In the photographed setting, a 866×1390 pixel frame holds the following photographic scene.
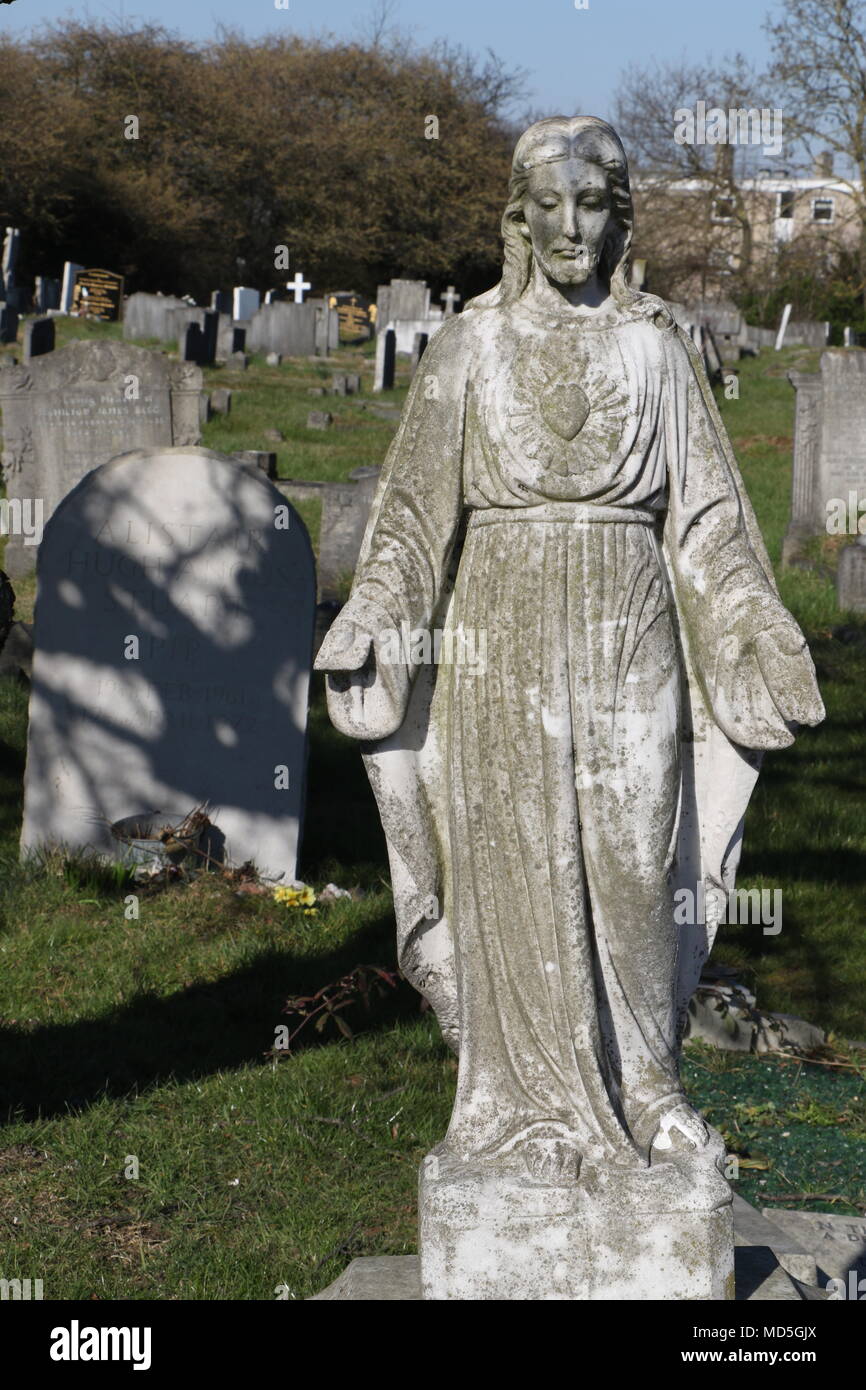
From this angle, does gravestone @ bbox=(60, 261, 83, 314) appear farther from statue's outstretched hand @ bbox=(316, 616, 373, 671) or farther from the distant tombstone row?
statue's outstretched hand @ bbox=(316, 616, 373, 671)

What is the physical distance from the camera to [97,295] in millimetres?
32406

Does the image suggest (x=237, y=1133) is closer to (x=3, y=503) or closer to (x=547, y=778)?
(x=547, y=778)

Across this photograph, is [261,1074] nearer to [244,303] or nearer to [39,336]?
[39,336]

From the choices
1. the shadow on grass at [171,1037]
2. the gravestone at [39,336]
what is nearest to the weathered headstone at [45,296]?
the gravestone at [39,336]

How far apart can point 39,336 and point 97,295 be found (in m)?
14.2

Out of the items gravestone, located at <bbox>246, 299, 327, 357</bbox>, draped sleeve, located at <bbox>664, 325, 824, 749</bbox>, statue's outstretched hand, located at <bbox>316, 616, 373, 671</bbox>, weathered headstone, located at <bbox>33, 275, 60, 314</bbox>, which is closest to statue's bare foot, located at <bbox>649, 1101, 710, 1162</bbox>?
draped sleeve, located at <bbox>664, 325, 824, 749</bbox>

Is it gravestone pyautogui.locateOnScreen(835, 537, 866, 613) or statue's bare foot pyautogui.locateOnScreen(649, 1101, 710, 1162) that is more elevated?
gravestone pyautogui.locateOnScreen(835, 537, 866, 613)

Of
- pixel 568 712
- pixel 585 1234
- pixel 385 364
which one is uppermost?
pixel 385 364

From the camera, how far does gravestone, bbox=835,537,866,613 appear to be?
11.6m

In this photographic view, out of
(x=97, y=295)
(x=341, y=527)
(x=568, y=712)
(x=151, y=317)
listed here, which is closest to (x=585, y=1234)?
(x=568, y=712)

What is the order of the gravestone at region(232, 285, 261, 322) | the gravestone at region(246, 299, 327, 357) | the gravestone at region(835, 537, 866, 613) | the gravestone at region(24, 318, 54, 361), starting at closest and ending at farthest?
the gravestone at region(835, 537, 866, 613) < the gravestone at region(24, 318, 54, 361) < the gravestone at region(246, 299, 327, 357) < the gravestone at region(232, 285, 261, 322)

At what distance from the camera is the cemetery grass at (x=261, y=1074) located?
4.29 m

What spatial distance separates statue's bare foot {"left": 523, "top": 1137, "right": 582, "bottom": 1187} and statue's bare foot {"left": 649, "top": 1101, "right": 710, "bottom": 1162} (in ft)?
0.55
